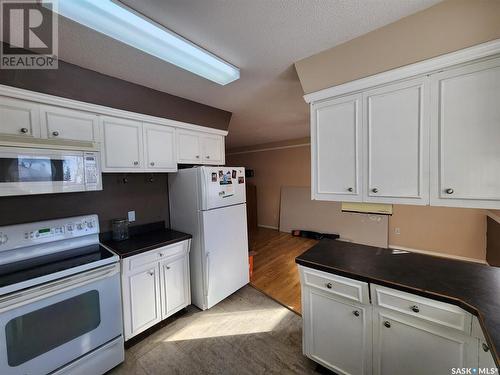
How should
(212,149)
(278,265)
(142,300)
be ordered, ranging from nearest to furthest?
(142,300), (212,149), (278,265)

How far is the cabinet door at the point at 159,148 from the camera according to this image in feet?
7.24

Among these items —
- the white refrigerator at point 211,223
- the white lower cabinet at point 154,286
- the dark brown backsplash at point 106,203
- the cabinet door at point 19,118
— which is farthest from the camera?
the white refrigerator at point 211,223

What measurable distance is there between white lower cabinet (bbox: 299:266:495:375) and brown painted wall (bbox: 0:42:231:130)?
215 cm

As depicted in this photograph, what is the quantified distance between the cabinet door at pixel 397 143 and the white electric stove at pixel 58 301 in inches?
84.1

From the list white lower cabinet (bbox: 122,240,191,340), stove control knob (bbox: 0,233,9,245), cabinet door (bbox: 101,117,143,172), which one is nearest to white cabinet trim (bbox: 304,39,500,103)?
cabinet door (bbox: 101,117,143,172)

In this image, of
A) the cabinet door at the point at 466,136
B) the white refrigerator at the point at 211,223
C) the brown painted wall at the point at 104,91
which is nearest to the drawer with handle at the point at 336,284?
the cabinet door at the point at 466,136

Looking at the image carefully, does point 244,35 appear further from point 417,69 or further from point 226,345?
point 226,345

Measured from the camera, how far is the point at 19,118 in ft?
4.87

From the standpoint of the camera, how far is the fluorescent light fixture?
1112 millimetres

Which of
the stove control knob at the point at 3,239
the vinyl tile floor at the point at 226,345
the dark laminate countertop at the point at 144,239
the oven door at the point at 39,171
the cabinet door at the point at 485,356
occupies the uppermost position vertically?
the oven door at the point at 39,171

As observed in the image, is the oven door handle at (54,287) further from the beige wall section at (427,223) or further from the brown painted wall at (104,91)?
the beige wall section at (427,223)

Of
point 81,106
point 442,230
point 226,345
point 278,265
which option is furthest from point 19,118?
point 442,230

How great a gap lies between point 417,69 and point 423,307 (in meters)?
1.42

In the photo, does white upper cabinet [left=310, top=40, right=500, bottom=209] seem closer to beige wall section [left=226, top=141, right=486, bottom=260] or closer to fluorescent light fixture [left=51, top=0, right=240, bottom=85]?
fluorescent light fixture [left=51, top=0, right=240, bottom=85]
